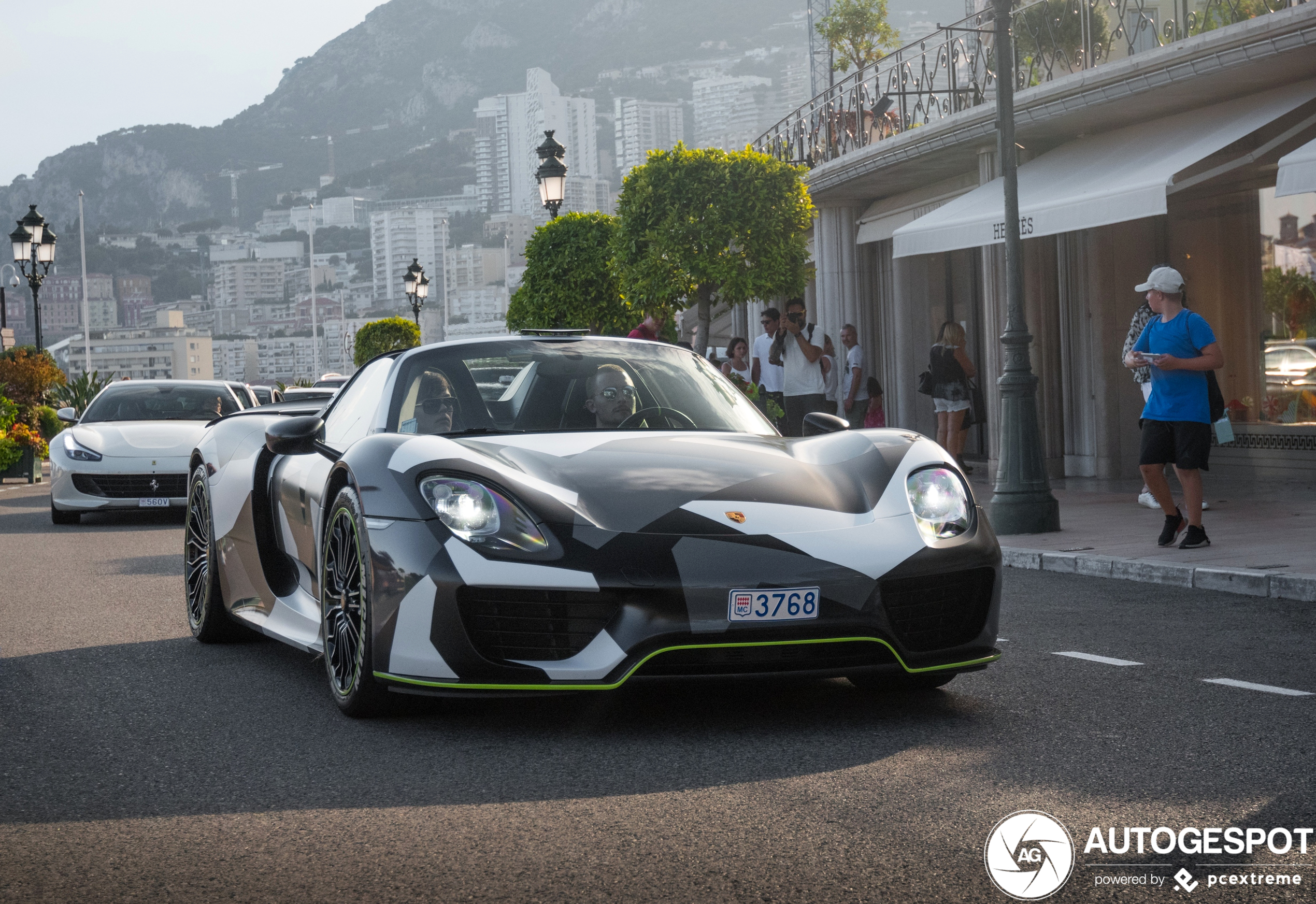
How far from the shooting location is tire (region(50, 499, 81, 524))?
13.8 meters

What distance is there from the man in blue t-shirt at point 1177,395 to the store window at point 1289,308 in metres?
6.42

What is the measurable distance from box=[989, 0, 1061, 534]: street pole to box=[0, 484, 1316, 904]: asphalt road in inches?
192

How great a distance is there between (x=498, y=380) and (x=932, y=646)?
1.87 meters

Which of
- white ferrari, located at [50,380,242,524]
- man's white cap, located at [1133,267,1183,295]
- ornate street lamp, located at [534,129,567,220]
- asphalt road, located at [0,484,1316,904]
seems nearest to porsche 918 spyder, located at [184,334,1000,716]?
asphalt road, located at [0,484,1316,904]

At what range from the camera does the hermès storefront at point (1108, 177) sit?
12750mm

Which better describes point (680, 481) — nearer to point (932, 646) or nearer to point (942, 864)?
point (932, 646)

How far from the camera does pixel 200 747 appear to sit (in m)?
4.48

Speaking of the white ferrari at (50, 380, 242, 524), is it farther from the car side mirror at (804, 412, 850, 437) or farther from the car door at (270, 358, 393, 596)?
the car side mirror at (804, 412, 850, 437)

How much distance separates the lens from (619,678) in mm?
4223

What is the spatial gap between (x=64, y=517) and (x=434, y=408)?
9.72 metres

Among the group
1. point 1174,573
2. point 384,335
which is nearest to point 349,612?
point 1174,573

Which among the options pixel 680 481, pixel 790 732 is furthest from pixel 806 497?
pixel 790 732

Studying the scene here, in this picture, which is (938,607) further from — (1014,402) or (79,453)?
(79,453)

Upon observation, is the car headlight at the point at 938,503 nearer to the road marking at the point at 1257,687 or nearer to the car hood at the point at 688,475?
the car hood at the point at 688,475
